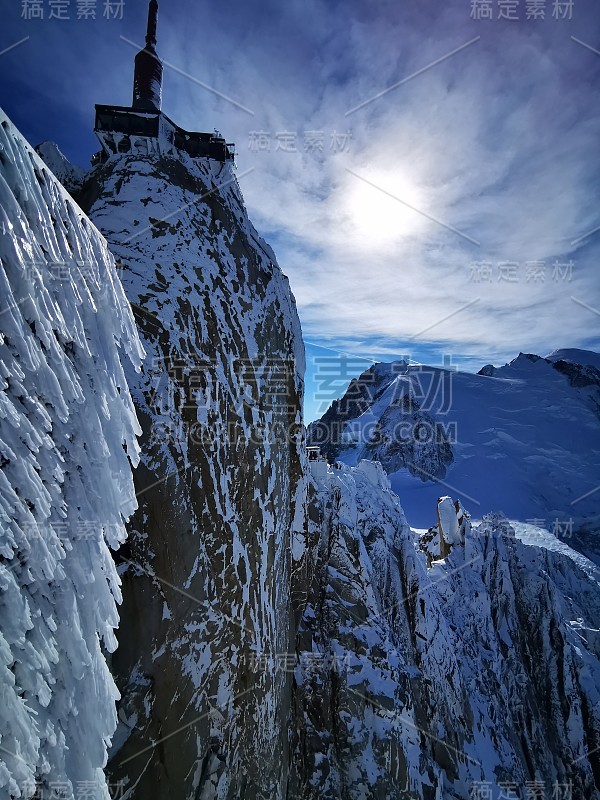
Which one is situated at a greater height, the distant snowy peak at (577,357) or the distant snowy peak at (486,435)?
the distant snowy peak at (577,357)

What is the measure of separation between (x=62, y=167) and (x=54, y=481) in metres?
13.5

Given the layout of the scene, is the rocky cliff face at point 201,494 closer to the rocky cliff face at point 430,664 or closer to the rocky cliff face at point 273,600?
the rocky cliff face at point 273,600

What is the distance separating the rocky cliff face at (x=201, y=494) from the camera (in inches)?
260

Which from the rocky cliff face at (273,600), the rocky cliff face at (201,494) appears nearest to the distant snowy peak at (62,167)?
the rocky cliff face at (273,600)

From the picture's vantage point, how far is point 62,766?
2.27 metres

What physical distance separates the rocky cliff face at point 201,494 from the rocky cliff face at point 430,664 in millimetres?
2317

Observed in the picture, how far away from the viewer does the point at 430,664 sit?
16250 millimetres

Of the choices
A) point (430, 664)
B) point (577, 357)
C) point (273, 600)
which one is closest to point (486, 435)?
point (577, 357)

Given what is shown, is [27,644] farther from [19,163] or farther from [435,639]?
[435,639]

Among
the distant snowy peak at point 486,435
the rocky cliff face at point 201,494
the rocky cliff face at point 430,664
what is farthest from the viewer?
the distant snowy peak at point 486,435

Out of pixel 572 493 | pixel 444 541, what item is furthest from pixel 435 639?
pixel 572 493

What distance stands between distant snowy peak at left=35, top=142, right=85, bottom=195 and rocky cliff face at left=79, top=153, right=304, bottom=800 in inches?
59.2

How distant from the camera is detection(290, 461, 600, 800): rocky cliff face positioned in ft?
40.2

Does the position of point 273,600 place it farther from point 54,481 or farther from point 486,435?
point 486,435
